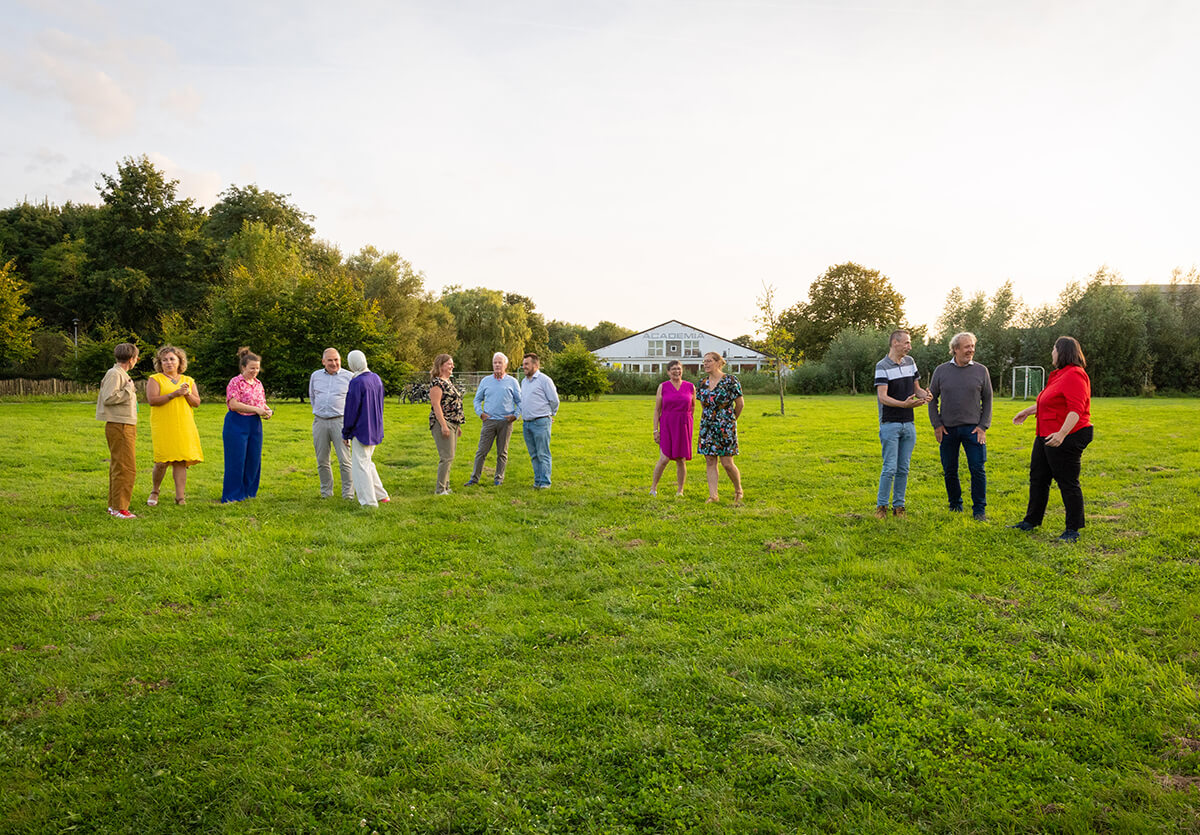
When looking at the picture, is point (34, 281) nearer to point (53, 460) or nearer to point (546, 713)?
point (53, 460)

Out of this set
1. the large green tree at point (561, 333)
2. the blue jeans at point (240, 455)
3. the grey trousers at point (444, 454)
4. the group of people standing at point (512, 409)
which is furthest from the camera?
the large green tree at point (561, 333)

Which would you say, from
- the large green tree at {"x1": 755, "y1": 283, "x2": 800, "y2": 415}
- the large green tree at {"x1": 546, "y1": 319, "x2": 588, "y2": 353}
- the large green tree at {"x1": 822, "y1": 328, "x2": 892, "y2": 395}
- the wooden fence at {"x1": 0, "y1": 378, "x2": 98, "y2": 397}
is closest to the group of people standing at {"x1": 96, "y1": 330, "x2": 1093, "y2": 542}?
the large green tree at {"x1": 755, "y1": 283, "x2": 800, "y2": 415}

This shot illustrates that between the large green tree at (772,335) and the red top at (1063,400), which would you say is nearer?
the red top at (1063,400)

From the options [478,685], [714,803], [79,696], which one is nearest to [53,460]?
[79,696]

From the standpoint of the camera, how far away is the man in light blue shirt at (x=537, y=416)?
402 inches

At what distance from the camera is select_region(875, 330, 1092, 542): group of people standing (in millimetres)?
6922

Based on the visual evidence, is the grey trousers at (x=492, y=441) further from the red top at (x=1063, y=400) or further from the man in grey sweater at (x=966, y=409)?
the red top at (x=1063, y=400)

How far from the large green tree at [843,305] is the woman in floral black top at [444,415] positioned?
59.4 m

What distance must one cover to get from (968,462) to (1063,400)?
4.50ft

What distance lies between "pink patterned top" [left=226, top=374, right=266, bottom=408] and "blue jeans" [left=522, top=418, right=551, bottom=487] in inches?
145

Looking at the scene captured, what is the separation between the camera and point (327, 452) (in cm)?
956

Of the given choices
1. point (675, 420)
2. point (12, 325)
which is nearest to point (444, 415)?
point (675, 420)

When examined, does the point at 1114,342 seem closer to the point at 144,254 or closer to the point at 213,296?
the point at 213,296

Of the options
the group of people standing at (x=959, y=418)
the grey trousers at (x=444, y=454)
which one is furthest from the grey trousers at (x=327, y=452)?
the group of people standing at (x=959, y=418)
